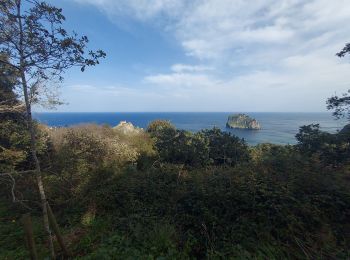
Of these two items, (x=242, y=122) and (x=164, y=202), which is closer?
(x=164, y=202)

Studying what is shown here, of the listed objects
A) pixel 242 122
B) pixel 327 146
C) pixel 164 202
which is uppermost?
pixel 327 146

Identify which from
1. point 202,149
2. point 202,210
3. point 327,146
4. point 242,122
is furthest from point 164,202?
point 242,122

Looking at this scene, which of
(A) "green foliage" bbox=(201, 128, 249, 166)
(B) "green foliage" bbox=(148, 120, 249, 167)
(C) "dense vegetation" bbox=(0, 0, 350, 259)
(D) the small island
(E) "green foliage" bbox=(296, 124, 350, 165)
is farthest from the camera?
(D) the small island

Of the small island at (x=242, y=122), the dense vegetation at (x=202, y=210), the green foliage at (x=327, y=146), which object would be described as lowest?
the small island at (x=242, y=122)

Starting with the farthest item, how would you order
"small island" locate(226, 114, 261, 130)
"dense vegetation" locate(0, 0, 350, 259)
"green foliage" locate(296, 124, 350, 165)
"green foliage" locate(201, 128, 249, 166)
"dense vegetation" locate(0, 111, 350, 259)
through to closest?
"small island" locate(226, 114, 261, 130)
"green foliage" locate(201, 128, 249, 166)
"green foliage" locate(296, 124, 350, 165)
"dense vegetation" locate(0, 111, 350, 259)
"dense vegetation" locate(0, 0, 350, 259)

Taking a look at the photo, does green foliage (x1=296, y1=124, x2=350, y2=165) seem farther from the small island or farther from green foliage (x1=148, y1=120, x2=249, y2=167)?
the small island

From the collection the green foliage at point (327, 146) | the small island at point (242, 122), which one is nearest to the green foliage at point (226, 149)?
the green foliage at point (327, 146)

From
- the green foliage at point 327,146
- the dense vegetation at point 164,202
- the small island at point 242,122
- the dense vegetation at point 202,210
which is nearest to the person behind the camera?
the dense vegetation at point 164,202

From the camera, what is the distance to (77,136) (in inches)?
464

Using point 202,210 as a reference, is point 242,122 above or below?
below

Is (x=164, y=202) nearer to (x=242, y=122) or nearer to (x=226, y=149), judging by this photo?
(x=226, y=149)

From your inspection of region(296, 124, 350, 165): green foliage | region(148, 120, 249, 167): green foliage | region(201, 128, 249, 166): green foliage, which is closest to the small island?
region(201, 128, 249, 166): green foliage

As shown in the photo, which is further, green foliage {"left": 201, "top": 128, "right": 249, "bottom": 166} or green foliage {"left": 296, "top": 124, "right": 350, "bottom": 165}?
green foliage {"left": 201, "top": 128, "right": 249, "bottom": 166}

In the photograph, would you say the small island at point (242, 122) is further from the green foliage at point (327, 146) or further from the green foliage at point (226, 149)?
the green foliage at point (327, 146)
